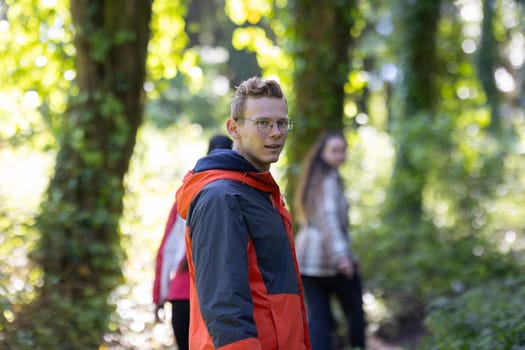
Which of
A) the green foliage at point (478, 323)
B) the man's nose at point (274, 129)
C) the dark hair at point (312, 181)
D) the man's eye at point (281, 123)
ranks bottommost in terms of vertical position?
the green foliage at point (478, 323)

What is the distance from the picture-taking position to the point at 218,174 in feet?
9.71

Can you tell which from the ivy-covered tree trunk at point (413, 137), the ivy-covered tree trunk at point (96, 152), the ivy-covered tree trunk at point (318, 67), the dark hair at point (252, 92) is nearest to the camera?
the dark hair at point (252, 92)

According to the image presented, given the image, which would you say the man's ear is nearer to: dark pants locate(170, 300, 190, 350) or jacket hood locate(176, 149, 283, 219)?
jacket hood locate(176, 149, 283, 219)

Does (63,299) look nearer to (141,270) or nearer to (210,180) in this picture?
(141,270)

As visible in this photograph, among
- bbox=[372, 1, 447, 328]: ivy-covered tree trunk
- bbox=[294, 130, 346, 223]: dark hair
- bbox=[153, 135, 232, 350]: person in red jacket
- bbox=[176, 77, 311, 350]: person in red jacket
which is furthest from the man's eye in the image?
bbox=[372, 1, 447, 328]: ivy-covered tree trunk

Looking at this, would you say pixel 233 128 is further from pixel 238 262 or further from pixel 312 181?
pixel 312 181

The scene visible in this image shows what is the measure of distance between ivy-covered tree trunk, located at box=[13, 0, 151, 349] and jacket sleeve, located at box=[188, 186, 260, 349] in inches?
167

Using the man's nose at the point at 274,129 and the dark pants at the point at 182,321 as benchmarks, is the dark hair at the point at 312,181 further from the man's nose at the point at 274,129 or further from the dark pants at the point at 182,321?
the man's nose at the point at 274,129

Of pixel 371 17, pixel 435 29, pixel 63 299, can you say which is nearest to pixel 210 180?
pixel 63 299

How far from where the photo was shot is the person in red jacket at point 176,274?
4801 mm

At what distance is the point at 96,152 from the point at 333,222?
2574 millimetres

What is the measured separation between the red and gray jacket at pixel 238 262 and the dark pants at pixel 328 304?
284 cm

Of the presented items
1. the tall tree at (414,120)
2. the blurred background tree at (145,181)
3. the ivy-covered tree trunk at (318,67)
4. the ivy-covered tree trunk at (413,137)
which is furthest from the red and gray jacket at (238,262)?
the tall tree at (414,120)

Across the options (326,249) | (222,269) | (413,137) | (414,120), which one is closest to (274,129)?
(222,269)
